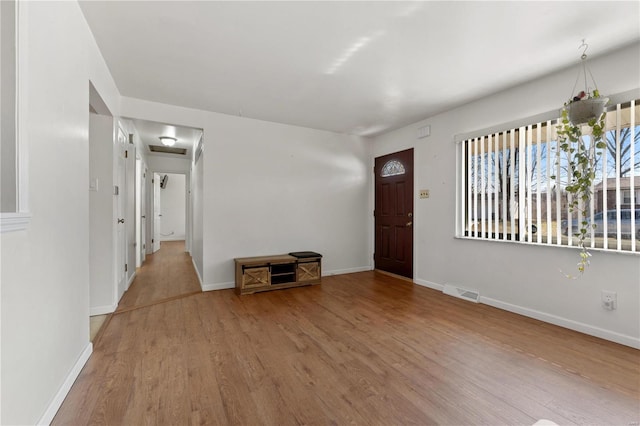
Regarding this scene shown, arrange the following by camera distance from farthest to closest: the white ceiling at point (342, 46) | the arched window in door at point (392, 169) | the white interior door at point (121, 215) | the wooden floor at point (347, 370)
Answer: the arched window in door at point (392, 169) < the white interior door at point (121, 215) < the white ceiling at point (342, 46) < the wooden floor at point (347, 370)

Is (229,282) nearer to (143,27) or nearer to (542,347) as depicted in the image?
(143,27)

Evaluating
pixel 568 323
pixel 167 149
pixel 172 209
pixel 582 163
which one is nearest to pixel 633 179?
pixel 582 163

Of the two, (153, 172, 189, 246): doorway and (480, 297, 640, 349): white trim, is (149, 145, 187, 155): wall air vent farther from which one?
(480, 297, 640, 349): white trim

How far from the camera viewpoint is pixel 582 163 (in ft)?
8.23

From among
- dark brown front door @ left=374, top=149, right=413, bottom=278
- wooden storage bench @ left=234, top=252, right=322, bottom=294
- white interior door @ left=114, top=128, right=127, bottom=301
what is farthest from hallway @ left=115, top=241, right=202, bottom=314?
dark brown front door @ left=374, top=149, right=413, bottom=278

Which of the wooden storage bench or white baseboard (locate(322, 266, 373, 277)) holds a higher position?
the wooden storage bench

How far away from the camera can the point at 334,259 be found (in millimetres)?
4988

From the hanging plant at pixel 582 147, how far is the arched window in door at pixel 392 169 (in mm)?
2225

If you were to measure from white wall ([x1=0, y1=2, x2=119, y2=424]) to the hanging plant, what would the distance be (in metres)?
3.70

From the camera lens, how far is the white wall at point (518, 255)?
239 centimetres

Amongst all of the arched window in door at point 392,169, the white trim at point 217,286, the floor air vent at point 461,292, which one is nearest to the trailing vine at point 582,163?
the floor air vent at point 461,292

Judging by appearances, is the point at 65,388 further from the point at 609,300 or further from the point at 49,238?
the point at 609,300

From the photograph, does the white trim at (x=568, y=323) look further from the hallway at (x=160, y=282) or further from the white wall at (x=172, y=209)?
the white wall at (x=172, y=209)

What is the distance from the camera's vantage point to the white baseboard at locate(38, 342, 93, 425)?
4.76 feet
